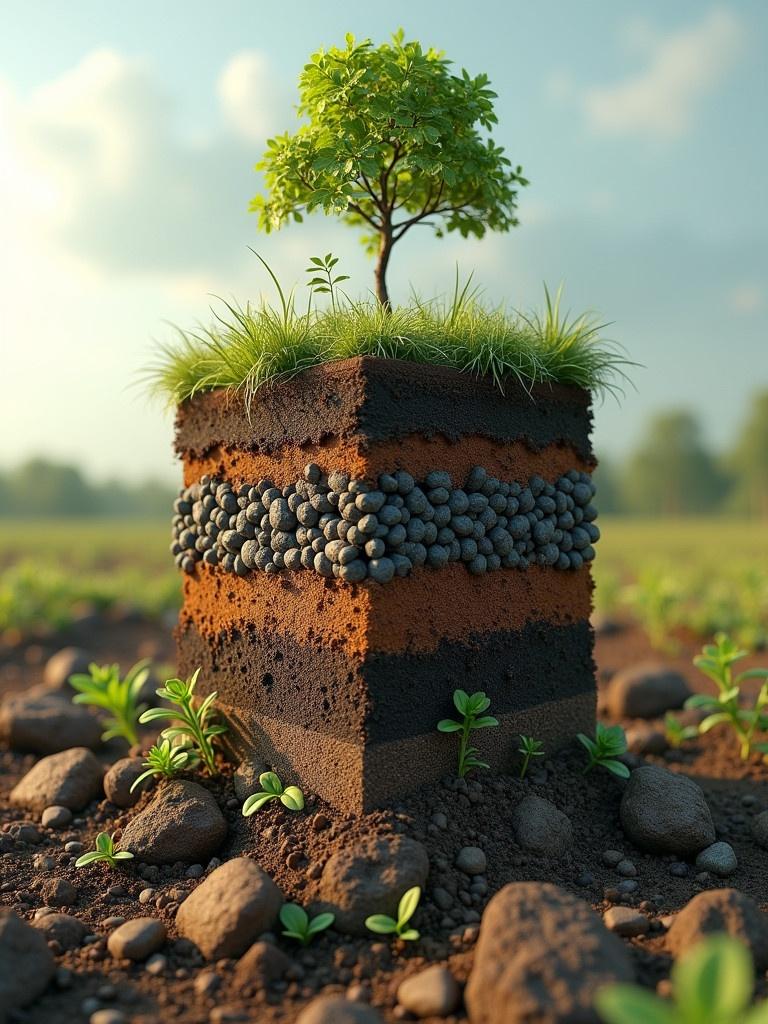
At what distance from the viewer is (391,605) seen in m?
3.56

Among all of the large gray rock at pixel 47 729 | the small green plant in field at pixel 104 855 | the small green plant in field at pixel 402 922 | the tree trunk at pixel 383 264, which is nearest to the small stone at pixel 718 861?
the small green plant in field at pixel 402 922

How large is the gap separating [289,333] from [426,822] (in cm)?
228

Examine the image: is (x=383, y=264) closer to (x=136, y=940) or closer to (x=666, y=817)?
(x=666, y=817)

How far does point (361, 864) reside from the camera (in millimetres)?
3191

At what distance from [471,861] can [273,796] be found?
902 mm

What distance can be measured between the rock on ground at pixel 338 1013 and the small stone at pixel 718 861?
75.7 inches

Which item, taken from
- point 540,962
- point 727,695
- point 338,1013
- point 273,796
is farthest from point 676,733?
point 338,1013

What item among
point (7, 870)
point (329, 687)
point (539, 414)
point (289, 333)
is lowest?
point (7, 870)

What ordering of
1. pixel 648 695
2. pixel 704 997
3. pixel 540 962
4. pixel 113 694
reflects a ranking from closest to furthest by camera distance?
1. pixel 704 997
2. pixel 540 962
3. pixel 113 694
4. pixel 648 695

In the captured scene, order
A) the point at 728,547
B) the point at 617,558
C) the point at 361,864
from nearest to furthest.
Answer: the point at 361,864
the point at 617,558
the point at 728,547

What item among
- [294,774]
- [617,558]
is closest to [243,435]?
[294,774]

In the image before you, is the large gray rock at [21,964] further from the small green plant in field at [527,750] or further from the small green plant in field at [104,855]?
the small green plant in field at [527,750]

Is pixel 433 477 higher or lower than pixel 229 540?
higher

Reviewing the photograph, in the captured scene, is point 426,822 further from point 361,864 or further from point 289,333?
point 289,333
